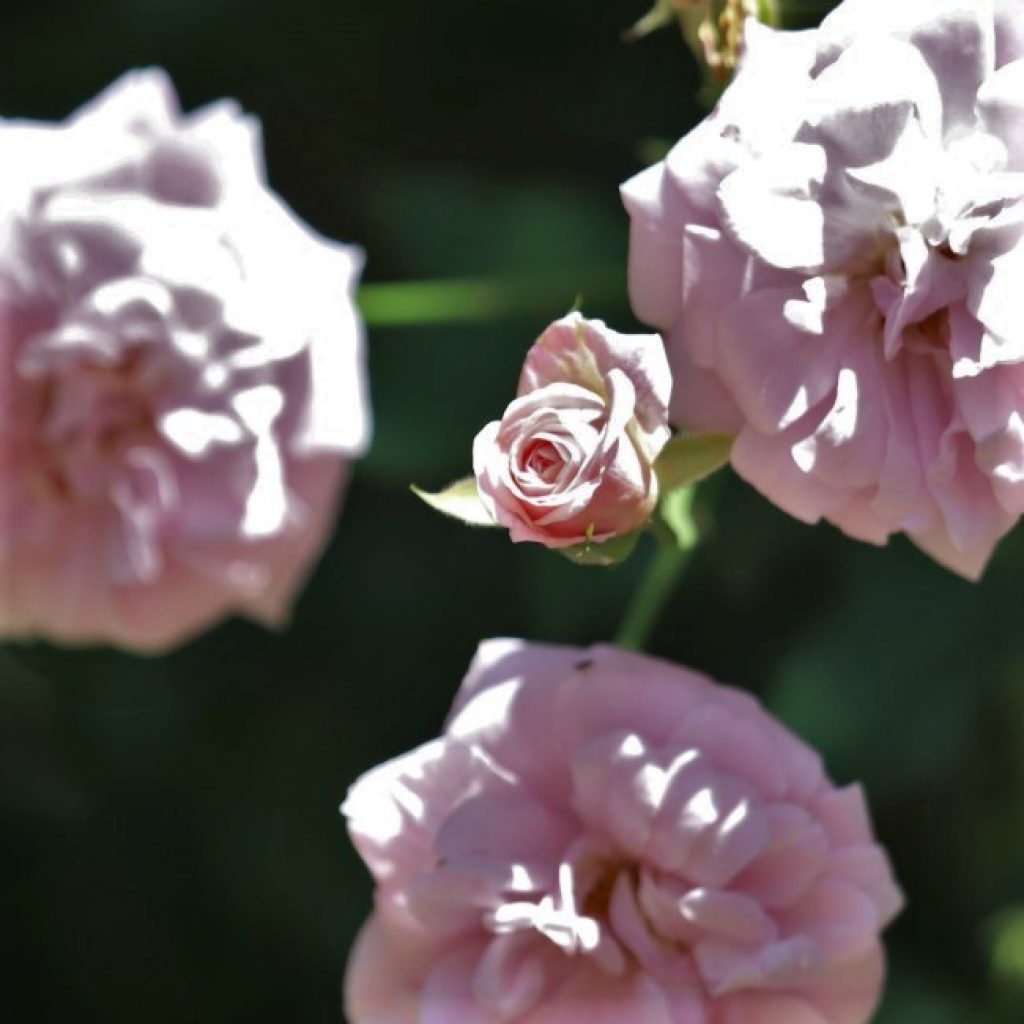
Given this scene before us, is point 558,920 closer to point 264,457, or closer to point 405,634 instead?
point 264,457

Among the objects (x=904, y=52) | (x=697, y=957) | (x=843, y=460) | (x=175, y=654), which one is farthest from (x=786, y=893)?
(x=175, y=654)

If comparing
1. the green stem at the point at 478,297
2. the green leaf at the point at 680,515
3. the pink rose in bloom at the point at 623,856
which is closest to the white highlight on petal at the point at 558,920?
the pink rose in bloom at the point at 623,856

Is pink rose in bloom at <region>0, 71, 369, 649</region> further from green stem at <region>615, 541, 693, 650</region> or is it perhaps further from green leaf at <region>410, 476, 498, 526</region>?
green leaf at <region>410, 476, 498, 526</region>

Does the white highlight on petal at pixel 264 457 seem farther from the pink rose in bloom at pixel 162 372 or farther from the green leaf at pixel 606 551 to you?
the green leaf at pixel 606 551

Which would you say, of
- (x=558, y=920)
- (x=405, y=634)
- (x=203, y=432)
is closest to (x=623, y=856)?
(x=558, y=920)

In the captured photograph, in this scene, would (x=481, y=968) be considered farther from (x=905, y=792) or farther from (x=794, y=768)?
(x=905, y=792)

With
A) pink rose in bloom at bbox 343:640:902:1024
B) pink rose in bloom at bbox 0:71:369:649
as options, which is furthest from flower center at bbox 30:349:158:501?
pink rose in bloom at bbox 343:640:902:1024
